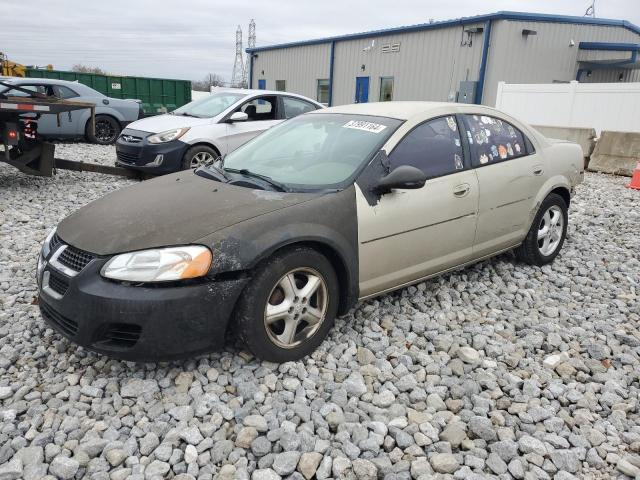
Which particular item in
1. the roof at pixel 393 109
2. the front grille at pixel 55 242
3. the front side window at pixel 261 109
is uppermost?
the roof at pixel 393 109

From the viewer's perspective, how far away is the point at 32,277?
4.26 metres

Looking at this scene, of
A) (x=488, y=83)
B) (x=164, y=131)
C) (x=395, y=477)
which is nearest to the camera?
(x=395, y=477)

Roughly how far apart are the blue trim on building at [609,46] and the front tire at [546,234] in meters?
17.5

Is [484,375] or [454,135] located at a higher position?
[454,135]

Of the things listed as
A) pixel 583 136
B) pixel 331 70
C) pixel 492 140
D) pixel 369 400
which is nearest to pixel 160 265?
pixel 369 400

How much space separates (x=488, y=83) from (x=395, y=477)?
1750 centimetres

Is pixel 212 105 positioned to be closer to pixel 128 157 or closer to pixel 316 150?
pixel 128 157

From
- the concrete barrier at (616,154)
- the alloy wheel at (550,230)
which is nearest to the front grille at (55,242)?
the alloy wheel at (550,230)

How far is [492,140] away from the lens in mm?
4191

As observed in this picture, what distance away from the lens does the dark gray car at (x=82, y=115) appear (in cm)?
1145

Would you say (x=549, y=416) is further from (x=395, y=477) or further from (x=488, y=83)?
(x=488, y=83)

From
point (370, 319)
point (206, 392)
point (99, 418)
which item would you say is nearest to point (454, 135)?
point (370, 319)

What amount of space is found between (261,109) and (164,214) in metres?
5.93

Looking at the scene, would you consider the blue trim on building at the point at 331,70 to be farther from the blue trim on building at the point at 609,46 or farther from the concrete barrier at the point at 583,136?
the concrete barrier at the point at 583,136
